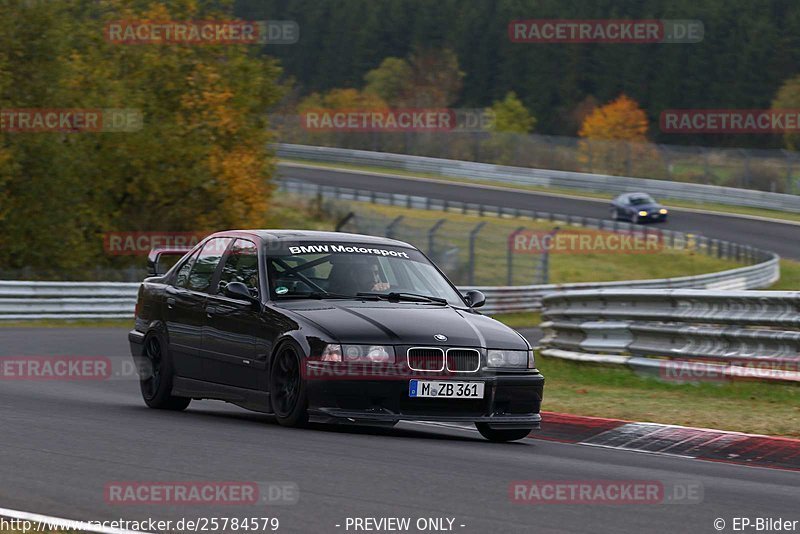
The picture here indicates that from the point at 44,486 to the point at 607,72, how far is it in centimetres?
10708

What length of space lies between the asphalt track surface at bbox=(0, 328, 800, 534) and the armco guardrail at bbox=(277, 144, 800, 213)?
52.2 meters

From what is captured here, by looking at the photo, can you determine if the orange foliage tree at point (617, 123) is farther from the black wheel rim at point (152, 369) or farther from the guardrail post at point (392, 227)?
the black wheel rim at point (152, 369)

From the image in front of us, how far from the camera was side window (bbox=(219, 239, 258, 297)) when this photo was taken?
10672mm

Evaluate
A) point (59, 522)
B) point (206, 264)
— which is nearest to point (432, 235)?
point (206, 264)

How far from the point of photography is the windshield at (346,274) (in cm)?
1043

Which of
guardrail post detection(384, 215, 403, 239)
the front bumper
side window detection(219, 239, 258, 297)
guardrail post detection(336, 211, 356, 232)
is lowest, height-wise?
guardrail post detection(336, 211, 356, 232)

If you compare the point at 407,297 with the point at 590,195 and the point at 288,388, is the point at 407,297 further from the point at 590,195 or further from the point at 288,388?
the point at 590,195

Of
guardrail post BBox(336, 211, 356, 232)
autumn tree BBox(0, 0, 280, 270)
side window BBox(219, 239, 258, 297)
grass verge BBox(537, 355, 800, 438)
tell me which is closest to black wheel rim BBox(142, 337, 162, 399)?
side window BBox(219, 239, 258, 297)

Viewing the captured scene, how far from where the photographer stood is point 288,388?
977 cm

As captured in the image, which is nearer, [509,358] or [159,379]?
[509,358]

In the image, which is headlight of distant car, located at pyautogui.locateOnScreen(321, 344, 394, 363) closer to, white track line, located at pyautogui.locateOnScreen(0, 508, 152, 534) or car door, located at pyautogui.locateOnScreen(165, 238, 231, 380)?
car door, located at pyautogui.locateOnScreen(165, 238, 231, 380)

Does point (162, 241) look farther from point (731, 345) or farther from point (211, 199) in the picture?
point (731, 345)

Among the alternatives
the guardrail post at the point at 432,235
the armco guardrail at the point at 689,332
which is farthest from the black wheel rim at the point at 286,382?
the guardrail post at the point at 432,235

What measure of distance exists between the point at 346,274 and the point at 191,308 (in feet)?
4.91
